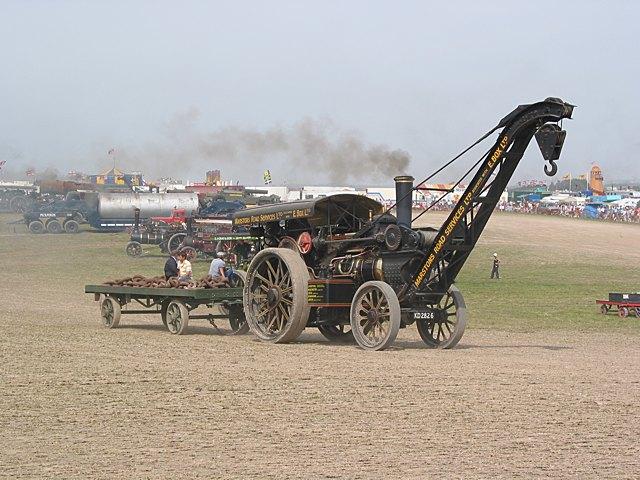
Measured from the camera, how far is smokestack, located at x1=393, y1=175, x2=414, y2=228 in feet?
55.6

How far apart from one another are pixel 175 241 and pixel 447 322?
27.7 metres

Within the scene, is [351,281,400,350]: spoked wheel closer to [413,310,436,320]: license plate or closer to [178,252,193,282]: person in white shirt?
[413,310,436,320]: license plate

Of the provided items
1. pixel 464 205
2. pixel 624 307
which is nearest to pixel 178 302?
pixel 464 205

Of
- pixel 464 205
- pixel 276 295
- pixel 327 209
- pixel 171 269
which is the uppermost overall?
pixel 464 205

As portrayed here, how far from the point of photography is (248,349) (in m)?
16.4

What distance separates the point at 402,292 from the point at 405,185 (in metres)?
1.78

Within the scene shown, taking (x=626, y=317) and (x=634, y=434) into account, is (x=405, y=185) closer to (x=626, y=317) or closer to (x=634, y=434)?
(x=634, y=434)

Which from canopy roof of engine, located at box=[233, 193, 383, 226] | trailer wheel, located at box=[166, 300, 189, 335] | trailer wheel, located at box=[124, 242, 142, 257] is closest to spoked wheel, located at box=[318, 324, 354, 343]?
canopy roof of engine, located at box=[233, 193, 383, 226]

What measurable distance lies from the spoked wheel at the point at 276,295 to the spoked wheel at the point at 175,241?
25492 mm

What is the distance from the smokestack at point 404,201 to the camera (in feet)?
55.6

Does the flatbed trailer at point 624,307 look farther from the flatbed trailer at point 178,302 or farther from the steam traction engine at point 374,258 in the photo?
the flatbed trailer at point 178,302

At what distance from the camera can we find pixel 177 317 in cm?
1878

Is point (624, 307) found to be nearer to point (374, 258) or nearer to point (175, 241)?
point (374, 258)

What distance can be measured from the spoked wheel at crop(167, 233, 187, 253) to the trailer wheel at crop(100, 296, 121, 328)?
2316cm
